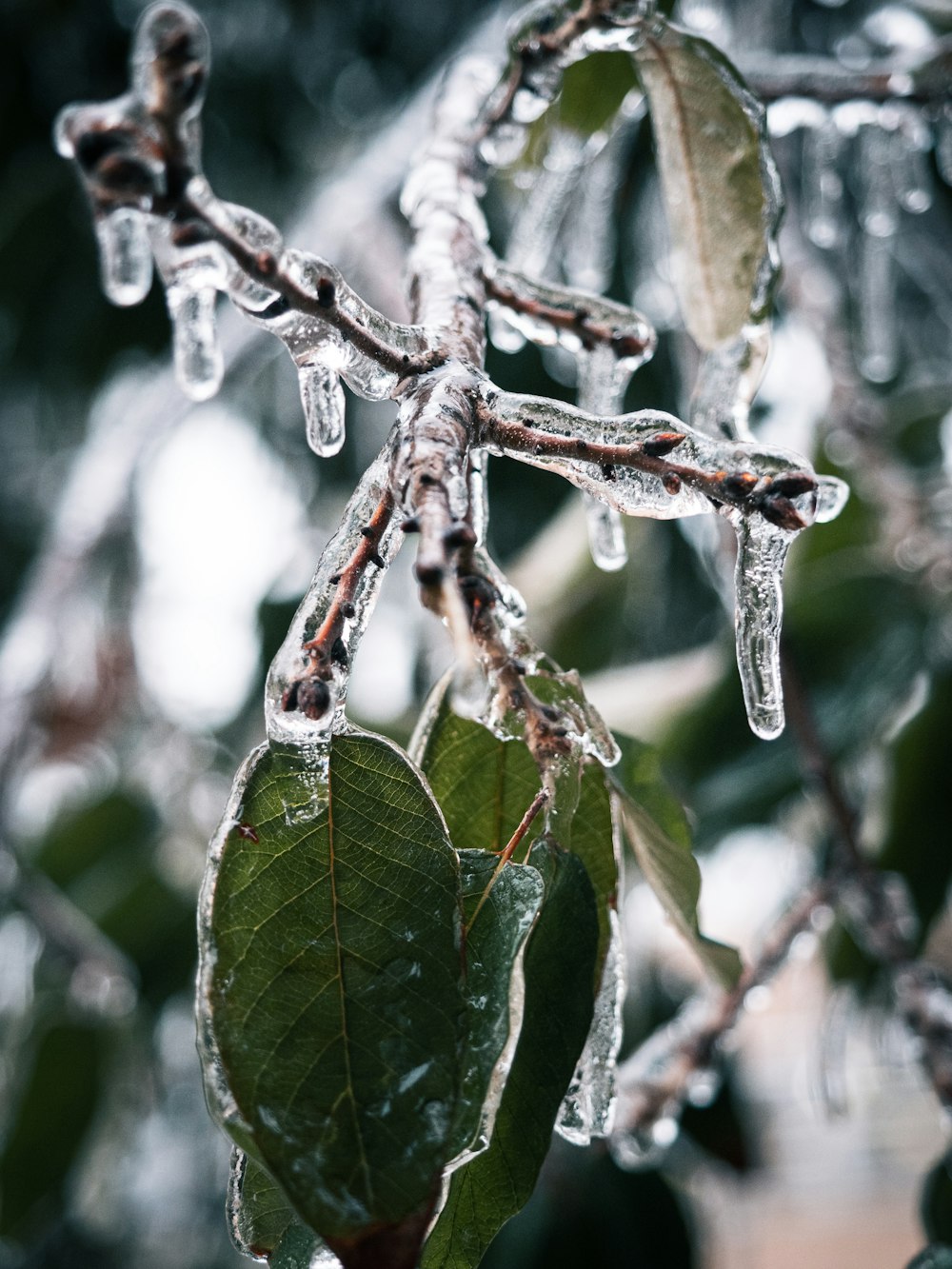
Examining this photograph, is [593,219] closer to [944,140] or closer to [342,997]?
[944,140]

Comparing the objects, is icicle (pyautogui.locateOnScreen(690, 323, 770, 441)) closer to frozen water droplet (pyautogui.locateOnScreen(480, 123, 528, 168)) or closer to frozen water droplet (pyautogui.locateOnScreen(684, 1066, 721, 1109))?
frozen water droplet (pyautogui.locateOnScreen(480, 123, 528, 168))

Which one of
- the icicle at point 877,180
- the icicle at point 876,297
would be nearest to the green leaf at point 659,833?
the icicle at point 877,180

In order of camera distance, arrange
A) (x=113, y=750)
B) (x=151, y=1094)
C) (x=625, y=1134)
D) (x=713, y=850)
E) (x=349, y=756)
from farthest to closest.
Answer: (x=113, y=750)
(x=151, y=1094)
(x=713, y=850)
(x=625, y=1134)
(x=349, y=756)

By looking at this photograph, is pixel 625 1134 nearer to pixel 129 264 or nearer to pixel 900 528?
pixel 129 264

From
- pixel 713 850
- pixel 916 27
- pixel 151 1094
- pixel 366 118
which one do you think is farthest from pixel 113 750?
pixel 916 27

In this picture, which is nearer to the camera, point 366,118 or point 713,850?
point 713,850

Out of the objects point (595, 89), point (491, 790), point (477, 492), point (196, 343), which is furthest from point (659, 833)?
point (595, 89)
